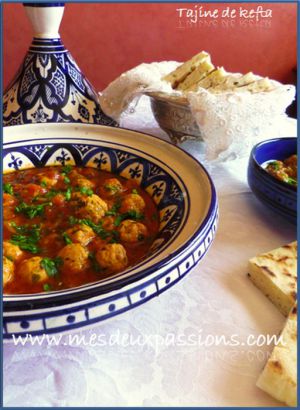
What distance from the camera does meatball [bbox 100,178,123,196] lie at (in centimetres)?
108

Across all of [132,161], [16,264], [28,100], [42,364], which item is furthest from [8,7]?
[42,364]

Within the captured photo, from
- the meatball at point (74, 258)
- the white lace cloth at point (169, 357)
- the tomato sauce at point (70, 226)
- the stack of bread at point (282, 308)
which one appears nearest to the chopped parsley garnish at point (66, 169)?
the tomato sauce at point (70, 226)

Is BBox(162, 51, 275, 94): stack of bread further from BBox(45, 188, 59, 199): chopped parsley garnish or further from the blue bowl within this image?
BBox(45, 188, 59, 199): chopped parsley garnish

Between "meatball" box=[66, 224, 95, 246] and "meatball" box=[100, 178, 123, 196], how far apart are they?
0.64ft

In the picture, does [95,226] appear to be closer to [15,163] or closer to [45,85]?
[15,163]

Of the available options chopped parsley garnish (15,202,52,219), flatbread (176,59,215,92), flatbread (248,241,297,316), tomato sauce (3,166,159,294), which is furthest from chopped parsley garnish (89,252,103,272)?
flatbread (176,59,215,92)

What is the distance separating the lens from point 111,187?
109 centimetres

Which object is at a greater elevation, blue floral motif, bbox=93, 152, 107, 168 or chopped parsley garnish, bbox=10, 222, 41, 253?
blue floral motif, bbox=93, 152, 107, 168

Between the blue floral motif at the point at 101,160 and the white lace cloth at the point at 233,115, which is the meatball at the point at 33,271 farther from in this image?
the white lace cloth at the point at 233,115

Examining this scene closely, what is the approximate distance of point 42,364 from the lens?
668 mm

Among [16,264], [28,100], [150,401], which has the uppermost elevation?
[28,100]

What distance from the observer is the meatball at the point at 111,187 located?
3.56 ft

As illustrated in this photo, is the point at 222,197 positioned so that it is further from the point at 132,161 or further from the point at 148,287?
the point at 148,287

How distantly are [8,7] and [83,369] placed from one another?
3.15 m
